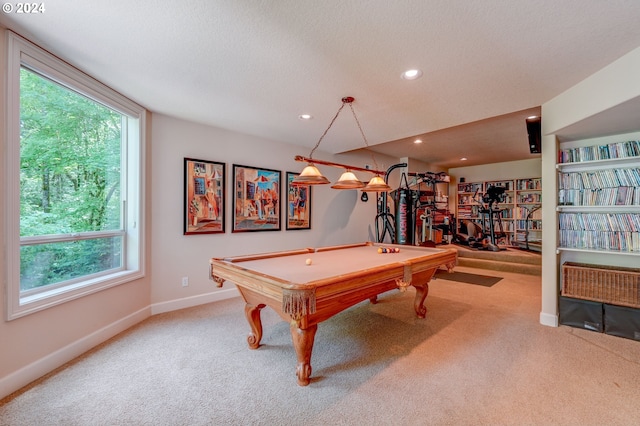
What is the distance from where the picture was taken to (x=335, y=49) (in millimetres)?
1940

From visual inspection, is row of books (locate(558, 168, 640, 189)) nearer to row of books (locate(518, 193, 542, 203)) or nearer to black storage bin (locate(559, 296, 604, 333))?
black storage bin (locate(559, 296, 604, 333))

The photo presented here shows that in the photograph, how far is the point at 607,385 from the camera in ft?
6.24

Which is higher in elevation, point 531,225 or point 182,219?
point 182,219

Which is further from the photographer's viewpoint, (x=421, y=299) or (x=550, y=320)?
(x=421, y=299)

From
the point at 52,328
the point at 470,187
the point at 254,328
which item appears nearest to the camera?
the point at 52,328

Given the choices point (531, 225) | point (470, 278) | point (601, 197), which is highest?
point (601, 197)

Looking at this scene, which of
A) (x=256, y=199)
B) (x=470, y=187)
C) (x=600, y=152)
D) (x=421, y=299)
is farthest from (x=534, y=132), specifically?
A: (x=470, y=187)

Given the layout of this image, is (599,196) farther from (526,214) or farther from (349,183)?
(526,214)

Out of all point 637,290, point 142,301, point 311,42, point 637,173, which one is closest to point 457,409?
point 637,290

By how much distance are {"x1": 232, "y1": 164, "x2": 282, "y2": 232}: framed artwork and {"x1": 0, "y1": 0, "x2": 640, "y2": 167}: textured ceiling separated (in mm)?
1051

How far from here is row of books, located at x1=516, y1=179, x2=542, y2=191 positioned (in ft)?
21.3

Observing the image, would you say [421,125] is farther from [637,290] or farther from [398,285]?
[637,290]

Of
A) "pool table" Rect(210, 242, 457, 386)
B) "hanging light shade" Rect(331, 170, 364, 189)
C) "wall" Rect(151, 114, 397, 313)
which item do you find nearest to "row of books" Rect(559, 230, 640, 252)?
"pool table" Rect(210, 242, 457, 386)

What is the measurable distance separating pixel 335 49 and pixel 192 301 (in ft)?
11.2
